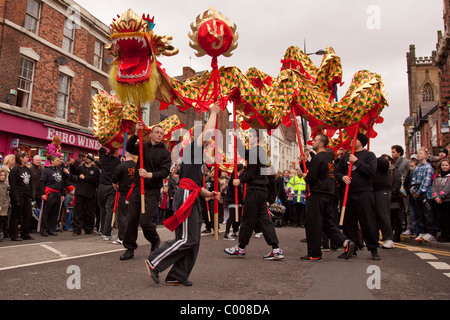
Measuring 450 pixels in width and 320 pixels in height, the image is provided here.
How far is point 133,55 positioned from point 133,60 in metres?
0.07

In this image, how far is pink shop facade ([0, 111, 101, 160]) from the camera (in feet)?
47.9

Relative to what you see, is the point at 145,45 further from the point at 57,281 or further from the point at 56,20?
the point at 56,20

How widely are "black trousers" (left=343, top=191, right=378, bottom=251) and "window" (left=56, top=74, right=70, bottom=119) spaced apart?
1555 cm

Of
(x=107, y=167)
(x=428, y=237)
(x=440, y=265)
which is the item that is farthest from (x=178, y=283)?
(x=428, y=237)

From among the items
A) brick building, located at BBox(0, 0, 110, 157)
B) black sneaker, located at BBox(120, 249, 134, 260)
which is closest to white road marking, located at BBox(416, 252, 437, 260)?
black sneaker, located at BBox(120, 249, 134, 260)

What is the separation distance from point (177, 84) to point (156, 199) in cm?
173

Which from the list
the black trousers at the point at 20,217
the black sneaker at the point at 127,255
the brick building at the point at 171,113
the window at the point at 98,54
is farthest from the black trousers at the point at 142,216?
the window at the point at 98,54

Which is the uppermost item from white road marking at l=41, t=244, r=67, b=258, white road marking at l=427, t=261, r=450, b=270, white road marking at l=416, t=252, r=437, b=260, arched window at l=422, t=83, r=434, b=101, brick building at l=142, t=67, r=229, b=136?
arched window at l=422, t=83, r=434, b=101

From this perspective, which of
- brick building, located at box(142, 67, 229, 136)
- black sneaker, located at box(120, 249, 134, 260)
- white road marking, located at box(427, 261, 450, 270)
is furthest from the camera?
brick building, located at box(142, 67, 229, 136)

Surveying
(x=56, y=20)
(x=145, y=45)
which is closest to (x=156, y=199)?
(x=145, y=45)

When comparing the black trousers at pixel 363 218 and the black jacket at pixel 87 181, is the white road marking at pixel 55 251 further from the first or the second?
the black trousers at pixel 363 218

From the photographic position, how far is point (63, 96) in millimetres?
18094

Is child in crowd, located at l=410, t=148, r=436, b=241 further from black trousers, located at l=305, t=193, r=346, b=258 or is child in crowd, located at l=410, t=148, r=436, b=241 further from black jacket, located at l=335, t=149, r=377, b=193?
black trousers, located at l=305, t=193, r=346, b=258

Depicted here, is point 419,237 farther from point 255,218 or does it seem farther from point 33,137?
point 33,137
